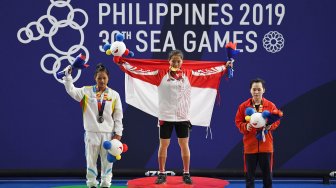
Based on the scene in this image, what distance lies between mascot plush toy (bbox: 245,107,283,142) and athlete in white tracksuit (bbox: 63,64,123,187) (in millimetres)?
1527

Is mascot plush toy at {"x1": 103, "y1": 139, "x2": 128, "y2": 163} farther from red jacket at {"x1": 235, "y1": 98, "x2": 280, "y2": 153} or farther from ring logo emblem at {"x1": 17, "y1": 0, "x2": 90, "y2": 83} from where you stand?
ring logo emblem at {"x1": 17, "y1": 0, "x2": 90, "y2": 83}

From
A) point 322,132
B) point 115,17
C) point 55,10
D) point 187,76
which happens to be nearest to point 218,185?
point 187,76

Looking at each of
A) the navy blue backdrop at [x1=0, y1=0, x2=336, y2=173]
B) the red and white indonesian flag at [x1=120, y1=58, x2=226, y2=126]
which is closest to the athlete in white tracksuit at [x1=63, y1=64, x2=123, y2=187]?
the red and white indonesian flag at [x1=120, y1=58, x2=226, y2=126]

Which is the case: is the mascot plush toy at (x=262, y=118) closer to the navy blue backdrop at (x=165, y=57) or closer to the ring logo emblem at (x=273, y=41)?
the navy blue backdrop at (x=165, y=57)

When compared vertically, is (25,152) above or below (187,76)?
below

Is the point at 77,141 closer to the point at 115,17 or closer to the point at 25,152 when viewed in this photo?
the point at 25,152

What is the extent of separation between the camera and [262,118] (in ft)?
20.4

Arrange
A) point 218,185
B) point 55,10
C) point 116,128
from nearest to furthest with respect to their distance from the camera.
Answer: point 116,128, point 218,185, point 55,10

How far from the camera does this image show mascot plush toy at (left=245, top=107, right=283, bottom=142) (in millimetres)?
6203

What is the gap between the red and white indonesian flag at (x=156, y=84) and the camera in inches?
293

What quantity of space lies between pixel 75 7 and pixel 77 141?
198 centimetres

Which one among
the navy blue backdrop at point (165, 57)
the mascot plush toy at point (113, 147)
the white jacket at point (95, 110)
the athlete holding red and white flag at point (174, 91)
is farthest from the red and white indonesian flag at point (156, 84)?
the mascot plush toy at point (113, 147)

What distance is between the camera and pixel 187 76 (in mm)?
7242

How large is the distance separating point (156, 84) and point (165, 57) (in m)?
1.22
